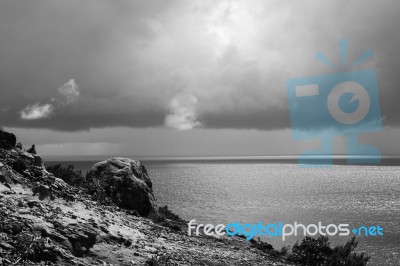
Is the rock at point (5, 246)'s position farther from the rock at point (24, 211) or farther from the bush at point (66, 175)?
the bush at point (66, 175)

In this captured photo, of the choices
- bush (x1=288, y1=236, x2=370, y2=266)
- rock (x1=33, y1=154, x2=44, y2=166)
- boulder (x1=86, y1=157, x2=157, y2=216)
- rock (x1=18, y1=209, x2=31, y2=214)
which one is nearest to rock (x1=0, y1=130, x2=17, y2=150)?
rock (x1=33, y1=154, x2=44, y2=166)

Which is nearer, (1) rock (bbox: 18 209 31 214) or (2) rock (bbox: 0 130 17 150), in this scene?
(1) rock (bbox: 18 209 31 214)

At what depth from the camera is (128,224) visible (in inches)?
746

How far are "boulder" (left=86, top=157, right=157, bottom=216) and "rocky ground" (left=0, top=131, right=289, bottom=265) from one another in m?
4.61

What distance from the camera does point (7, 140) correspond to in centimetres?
1959

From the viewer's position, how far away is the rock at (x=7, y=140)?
19086 millimetres

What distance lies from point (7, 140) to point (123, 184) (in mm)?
10910

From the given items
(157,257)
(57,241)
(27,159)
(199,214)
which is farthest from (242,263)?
(199,214)

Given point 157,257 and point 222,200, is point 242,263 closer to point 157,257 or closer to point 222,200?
point 157,257

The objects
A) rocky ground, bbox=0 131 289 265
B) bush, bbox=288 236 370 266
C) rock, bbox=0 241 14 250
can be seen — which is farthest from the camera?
bush, bbox=288 236 370 266

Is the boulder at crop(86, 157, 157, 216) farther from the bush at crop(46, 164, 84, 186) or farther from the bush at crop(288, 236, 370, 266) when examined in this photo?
the bush at crop(288, 236, 370, 266)

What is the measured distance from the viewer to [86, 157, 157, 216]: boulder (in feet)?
89.5

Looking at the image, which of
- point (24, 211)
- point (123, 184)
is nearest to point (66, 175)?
point (123, 184)

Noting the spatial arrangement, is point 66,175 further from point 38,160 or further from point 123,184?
point 38,160
